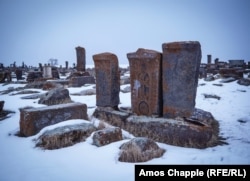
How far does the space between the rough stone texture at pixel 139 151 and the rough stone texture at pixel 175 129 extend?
2.19 ft

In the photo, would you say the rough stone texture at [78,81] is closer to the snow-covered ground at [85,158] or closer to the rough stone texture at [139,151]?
the snow-covered ground at [85,158]

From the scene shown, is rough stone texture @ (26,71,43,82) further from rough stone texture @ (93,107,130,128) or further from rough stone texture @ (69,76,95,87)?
rough stone texture @ (93,107,130,128)

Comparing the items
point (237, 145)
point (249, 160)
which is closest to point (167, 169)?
point (249, 160)

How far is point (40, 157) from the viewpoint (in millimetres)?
3338

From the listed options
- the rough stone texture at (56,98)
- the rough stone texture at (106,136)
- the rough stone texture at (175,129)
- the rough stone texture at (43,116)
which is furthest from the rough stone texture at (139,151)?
the rough stone texture at (56,98)

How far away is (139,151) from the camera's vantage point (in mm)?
3117

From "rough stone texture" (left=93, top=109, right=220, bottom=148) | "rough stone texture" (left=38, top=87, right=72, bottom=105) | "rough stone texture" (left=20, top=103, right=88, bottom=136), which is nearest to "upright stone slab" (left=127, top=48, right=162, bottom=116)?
"rough stone texture" (left=93, top=109, right=220, bottom=148)

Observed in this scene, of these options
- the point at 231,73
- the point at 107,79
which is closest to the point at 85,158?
the point at 107,79

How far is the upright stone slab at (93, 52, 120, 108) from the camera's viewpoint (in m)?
5.61

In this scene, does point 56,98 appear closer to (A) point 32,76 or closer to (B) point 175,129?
(B) point 175,129

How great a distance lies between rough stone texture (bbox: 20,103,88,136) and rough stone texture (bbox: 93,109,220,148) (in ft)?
3.21

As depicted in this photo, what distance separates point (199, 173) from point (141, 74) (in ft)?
8.98

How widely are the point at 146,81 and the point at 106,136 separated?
1.74m

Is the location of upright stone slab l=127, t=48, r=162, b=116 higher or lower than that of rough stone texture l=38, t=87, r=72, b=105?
higher
